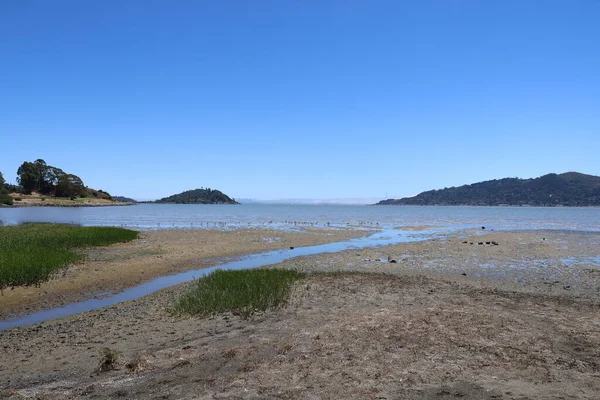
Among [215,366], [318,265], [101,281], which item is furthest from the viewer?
[318,265]

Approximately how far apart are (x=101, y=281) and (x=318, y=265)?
10.8 metres

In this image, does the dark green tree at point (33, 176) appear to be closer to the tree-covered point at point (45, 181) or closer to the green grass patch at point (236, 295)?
the tree-covered point at point (45, 181)

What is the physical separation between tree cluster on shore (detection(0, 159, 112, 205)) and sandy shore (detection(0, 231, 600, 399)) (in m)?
175

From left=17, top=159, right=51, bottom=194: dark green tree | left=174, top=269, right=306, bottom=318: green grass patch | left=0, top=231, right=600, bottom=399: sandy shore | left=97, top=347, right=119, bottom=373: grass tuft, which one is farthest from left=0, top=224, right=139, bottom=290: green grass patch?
left=17, top=159, right=51, bottom=194: dark green tree

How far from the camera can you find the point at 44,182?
165750mm

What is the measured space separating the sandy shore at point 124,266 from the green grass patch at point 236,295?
440cm

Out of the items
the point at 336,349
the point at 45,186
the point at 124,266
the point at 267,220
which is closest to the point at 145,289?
the point at 124,266

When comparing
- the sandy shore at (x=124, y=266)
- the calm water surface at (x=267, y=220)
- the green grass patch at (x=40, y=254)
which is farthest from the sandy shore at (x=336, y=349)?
the calm water surface at (x=267, y=220)

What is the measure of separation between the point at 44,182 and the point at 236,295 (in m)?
184

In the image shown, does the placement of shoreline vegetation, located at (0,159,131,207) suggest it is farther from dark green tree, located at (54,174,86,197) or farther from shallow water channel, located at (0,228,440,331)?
shallow water channel, located at (0,228,440,331)

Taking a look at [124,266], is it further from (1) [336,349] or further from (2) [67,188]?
(2) [67,188]

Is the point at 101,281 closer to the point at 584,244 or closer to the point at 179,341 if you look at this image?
the point at 179,341

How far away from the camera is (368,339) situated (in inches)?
330

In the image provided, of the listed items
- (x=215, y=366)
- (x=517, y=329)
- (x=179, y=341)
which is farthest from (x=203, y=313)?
(x=517, y=329)
